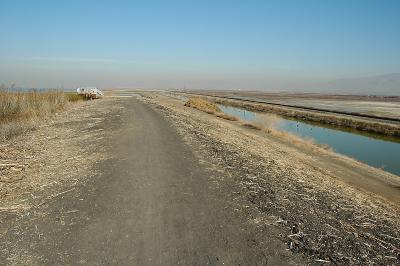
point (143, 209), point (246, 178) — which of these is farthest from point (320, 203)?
point (143, 209)

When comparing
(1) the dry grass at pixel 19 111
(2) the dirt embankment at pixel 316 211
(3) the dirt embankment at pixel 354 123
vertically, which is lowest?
(3) the dirt embankment at pixel 354 123

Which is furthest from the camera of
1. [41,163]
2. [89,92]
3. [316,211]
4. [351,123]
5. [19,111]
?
[89,92]

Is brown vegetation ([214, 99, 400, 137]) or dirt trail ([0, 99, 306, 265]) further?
brown vegetation ([214, 99, 400, 137])

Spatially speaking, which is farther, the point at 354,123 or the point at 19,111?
the point at 354,123

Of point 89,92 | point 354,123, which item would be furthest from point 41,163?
point 89,92

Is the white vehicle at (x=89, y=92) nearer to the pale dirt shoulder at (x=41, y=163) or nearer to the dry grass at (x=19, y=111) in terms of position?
the dry grass at (x=19, y=111)

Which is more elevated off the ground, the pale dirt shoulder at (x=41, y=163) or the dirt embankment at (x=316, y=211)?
the pale dirt shoulder at (x=41, y=163)

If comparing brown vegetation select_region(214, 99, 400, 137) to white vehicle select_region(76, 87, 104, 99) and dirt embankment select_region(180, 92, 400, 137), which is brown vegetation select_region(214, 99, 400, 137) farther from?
white vehicle select_region(76, 87, 104, 99)

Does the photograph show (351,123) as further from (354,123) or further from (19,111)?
(19,111)

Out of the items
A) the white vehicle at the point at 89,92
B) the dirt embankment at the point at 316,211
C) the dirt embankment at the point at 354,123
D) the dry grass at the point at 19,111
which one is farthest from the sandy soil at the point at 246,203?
the white vehicle at the point at 89,92

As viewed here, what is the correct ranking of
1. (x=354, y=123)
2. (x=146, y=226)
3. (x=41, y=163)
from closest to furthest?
(x=146, y=226)
(x=41, y=163)
(x=354, y=123)

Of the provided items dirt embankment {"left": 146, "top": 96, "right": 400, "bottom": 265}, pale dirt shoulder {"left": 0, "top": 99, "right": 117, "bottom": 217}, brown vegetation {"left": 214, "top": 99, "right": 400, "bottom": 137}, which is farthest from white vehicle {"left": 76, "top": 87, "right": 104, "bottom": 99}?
dirt embankment {"left": 146, "top": 96, "right": 400, "bottom": 265}

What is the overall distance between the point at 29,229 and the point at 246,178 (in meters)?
6.18

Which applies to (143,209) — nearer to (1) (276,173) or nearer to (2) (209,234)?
(2) (209,234)
